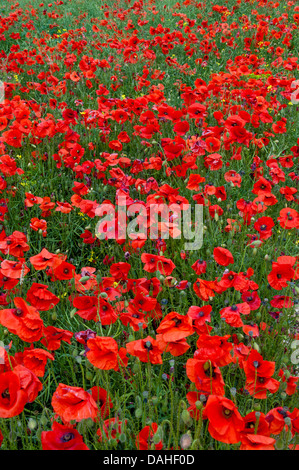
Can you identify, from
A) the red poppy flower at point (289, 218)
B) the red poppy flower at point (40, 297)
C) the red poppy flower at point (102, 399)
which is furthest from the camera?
the red poppy flower at point (289, 218)

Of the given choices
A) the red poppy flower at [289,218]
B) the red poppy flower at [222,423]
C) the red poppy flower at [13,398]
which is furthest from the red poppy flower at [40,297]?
the red poppy flower at [289,218]

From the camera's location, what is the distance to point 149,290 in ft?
6.88

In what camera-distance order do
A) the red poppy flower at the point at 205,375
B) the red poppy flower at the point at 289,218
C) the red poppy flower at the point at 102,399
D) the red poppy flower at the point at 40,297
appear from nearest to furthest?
the red poppy flower at the point at 205,375, the red poppy flower at the point at 102,399, the red poppy flower at the point at 40,297, the red poppy flower at the point at 289,218

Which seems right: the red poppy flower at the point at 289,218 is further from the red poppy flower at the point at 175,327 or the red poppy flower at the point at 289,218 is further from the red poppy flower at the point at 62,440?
the red poppy flower at the point at 62,440

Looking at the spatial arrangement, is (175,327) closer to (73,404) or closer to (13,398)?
(73,404)

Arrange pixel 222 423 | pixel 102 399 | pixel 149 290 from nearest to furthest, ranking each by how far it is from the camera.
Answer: pixel 222 423
pixel 102 399
pixel 149 290

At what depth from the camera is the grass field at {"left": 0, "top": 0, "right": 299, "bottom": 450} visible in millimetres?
1431

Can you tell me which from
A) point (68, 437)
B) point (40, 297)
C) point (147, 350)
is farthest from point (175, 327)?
point (40, 297)

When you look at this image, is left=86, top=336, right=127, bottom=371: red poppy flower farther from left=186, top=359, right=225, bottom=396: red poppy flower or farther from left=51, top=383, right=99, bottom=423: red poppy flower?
left=186, top=359, right=225, bottom=396: red poppy flower

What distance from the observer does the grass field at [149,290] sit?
1431 mm

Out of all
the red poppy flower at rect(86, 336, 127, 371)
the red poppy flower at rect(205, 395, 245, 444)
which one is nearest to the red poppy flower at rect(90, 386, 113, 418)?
the red poppy flower at rect(86, 336, 127, 371)
